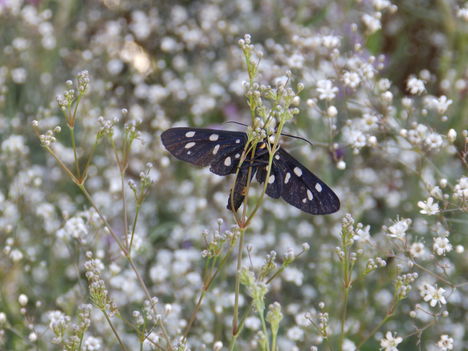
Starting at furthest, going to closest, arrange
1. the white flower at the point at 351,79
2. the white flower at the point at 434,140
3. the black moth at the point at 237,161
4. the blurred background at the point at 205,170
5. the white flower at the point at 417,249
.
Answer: the blurred background at the point at 205,170 < the white flower at the point at 351,79 < the white flower at the point at 434,140 < the white flower at the point at 417,249 < the black moth at the point at 237,161

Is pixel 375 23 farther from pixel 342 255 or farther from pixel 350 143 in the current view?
pixel 342 255

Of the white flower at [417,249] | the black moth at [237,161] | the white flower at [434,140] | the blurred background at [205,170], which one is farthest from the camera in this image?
the blurred background at [205,170]

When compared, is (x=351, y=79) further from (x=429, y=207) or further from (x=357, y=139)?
(x=429, y=207)

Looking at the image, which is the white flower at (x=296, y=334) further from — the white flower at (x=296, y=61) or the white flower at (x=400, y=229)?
the white flower at (x=296, y=61)

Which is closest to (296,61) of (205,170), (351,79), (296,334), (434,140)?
(351,79)

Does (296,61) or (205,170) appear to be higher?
(296,61)

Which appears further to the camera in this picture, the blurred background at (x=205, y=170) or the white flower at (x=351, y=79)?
the blurred background at (x=205, y=170)

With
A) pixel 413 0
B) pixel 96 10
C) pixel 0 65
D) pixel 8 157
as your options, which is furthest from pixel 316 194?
pixel 96 10

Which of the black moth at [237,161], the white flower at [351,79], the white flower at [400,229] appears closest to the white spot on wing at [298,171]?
the black moth at [237,161]
